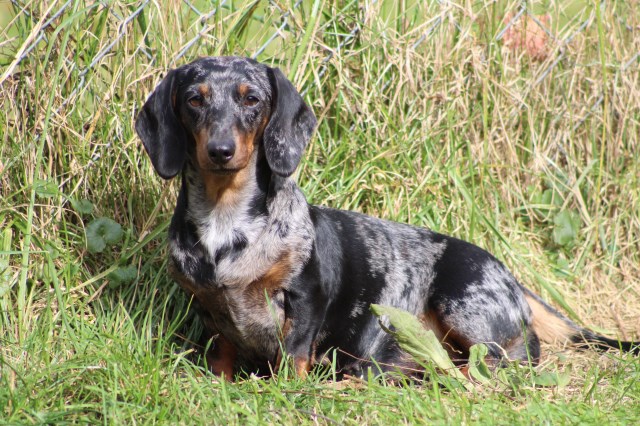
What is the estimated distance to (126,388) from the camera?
2.95 metres

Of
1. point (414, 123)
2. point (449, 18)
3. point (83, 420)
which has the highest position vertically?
point (449, 18)

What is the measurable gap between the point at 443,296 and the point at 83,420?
1.91 metres

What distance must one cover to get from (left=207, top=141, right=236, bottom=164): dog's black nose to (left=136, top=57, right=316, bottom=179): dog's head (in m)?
0.06

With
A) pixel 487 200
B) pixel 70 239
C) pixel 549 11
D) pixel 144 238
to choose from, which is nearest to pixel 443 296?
pixel 487 200

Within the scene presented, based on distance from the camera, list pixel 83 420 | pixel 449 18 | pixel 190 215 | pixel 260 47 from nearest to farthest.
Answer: pixel 83 420 < pixel 190 215 < pixel 260 47 < pixel 449 18

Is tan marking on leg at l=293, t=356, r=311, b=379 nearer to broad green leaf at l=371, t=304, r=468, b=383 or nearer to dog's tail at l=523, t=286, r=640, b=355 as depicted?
broad green leaf at l=371, t=304, r=468, b=383

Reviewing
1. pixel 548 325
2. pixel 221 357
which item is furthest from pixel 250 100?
pixel 548 325

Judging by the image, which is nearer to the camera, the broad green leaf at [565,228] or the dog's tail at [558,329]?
the dog's tail at [558,329]

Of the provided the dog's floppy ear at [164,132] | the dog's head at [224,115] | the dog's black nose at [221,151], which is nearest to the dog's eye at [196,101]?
the dog's head at [224,115]

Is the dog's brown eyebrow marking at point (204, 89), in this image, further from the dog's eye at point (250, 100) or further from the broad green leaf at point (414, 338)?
the broad green leaf at point (414, 338)

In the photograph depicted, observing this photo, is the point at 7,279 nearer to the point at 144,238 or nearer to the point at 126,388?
the point at 144,238

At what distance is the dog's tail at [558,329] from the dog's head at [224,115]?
158cm

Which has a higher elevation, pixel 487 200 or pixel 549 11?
pixel 549 11

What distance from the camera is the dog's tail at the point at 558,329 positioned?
417 cm
